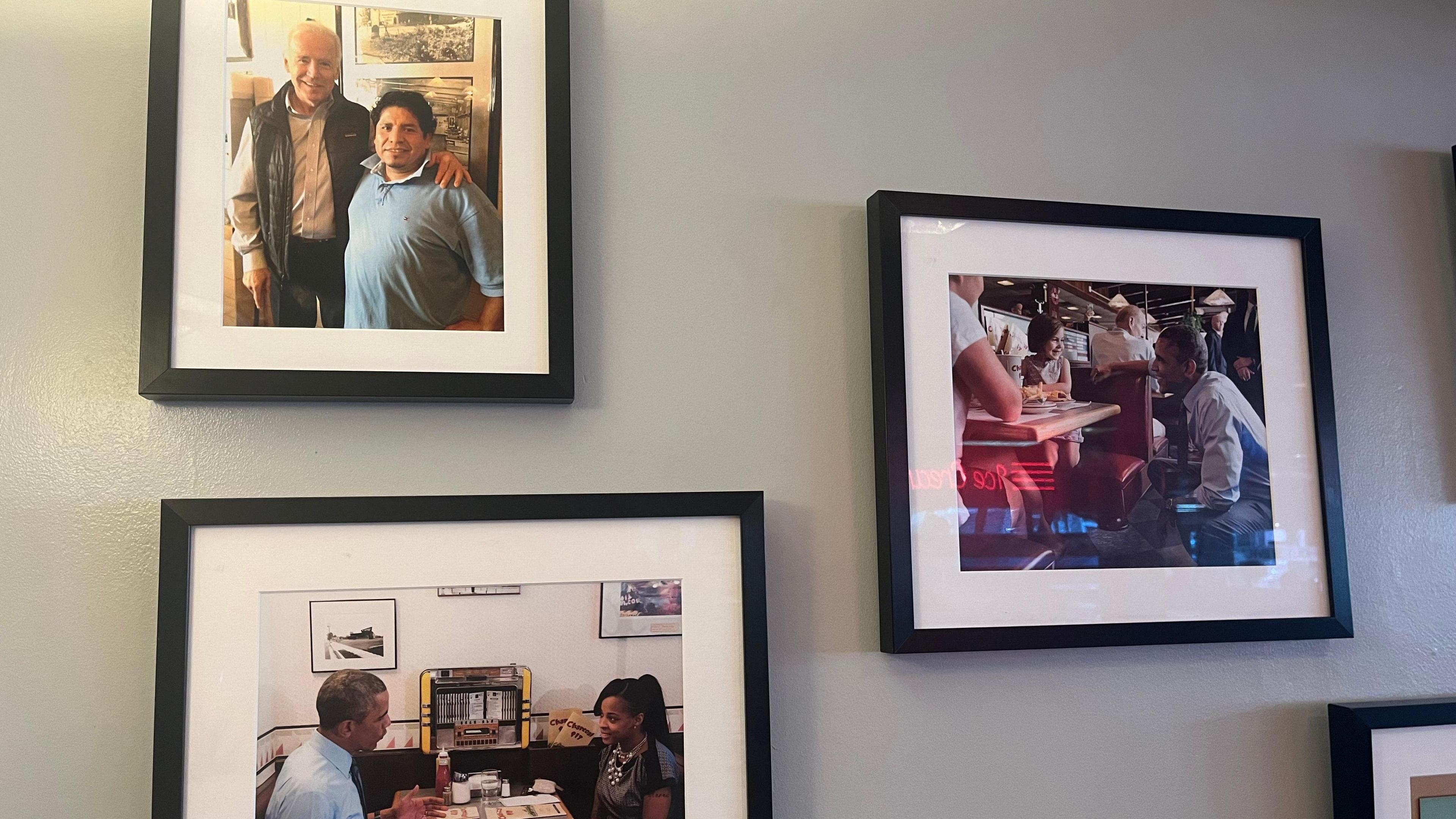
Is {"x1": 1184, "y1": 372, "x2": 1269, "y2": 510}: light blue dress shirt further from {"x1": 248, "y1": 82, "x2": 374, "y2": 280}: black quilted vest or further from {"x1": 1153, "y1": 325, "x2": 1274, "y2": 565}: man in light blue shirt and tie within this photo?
{"x1": 248, "y1": 82, "x2": 374, "y2": 280}: black quilted vest

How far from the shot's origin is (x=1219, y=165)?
1155mm

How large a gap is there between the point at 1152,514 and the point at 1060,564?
0.39 feet

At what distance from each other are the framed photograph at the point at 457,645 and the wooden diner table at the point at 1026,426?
0.78 feet

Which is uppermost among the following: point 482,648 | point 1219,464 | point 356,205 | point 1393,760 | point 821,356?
point 356,205

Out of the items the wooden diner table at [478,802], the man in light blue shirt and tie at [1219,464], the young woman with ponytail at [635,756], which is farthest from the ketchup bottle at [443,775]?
the man in light blue shirt and tie at [1219,464]

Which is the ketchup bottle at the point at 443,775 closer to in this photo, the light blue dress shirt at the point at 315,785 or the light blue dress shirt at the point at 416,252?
the light blue dress shirt at the point at 315,785

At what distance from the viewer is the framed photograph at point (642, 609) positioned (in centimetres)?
92

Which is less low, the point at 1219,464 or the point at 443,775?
the point at 1219,464

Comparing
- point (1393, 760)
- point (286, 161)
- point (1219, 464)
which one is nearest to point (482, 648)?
point (286, 161)

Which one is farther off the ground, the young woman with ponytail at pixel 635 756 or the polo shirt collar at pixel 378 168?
the polo shirt collar at pixel 378 168

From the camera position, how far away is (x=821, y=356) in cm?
103

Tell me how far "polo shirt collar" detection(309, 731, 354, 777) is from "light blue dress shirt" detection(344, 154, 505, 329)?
355 mm

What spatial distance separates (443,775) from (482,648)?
111 mm

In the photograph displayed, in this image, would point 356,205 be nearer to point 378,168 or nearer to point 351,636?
point 378,168
